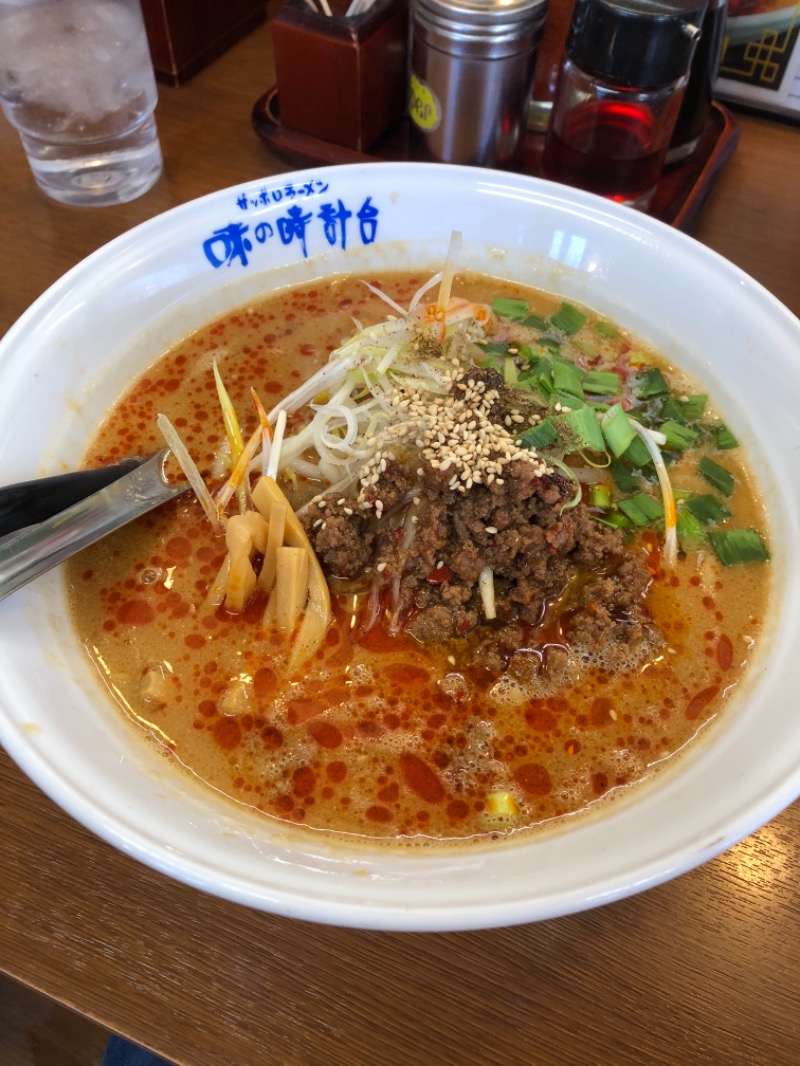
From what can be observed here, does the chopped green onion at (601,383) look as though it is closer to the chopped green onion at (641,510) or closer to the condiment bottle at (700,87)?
the chopped green onion at (641,510)

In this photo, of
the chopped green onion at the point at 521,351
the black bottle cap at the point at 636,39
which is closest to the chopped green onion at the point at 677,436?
the chopped green onion at the point at 521,351

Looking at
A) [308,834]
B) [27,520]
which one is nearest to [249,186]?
[27,520]

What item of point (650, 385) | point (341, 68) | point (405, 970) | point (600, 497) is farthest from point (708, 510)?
point (341, 68)

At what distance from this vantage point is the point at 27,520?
1312 mm

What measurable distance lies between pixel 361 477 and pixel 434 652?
36cm

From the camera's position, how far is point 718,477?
1.60m

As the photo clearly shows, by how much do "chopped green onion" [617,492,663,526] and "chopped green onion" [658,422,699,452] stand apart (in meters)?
0.17

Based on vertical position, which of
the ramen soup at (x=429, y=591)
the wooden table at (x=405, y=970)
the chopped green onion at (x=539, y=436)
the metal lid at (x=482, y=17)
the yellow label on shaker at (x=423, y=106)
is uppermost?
the metal lid at (x=482, y=17)

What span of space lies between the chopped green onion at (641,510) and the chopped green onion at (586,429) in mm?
127

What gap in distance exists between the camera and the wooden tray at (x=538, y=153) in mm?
2145

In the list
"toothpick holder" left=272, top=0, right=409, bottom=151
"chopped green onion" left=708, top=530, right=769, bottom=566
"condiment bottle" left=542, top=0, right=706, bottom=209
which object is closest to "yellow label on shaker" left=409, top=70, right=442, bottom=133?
"toothpick holder" left=272, top=0, right=409, bottom=151

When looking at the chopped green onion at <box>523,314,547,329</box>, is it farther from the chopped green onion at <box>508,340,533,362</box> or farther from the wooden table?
the wooden table

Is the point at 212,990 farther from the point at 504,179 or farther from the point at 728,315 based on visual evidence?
the point at 504,179

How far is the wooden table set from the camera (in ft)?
3.41
